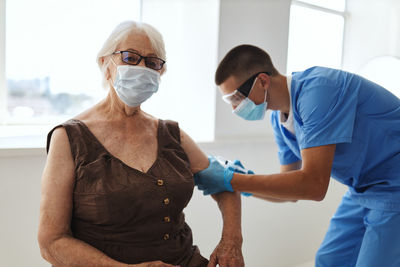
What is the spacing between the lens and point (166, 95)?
2.72m

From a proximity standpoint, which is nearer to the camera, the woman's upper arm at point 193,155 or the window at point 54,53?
the woman's upper arm at point 193,155

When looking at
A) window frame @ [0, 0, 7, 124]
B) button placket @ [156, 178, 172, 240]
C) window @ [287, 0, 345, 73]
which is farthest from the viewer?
window @ [287, 0, 345, 73]

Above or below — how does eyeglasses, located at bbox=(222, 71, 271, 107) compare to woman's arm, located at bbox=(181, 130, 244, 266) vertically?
above

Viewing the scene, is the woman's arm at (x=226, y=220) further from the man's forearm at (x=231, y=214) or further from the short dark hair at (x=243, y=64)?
the short dark hair at (x=243, y=64)

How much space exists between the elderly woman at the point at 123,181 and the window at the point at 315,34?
232 centimetres

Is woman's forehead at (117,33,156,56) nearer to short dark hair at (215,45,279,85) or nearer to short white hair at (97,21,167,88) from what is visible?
short white hair at (97,21,167,88)

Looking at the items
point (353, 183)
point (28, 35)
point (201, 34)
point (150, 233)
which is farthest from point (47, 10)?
point (353, 183)

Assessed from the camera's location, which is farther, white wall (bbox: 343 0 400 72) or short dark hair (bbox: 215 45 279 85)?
white wall (bbox: 343 0 400 72)

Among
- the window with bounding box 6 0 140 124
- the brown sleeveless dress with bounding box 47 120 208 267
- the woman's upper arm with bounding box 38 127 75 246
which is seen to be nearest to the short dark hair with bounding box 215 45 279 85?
the brown sleeveless dress with bounding box 47 120 208 267

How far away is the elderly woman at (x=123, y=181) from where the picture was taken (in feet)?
4.22

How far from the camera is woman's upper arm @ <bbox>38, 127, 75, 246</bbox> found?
1.26m

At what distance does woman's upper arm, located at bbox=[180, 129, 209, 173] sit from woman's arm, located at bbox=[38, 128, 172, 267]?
0.49 meters

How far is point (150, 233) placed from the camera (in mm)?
1403

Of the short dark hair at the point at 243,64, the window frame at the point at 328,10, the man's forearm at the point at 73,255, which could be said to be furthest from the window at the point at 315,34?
the man's forearm at the point at 73,255
